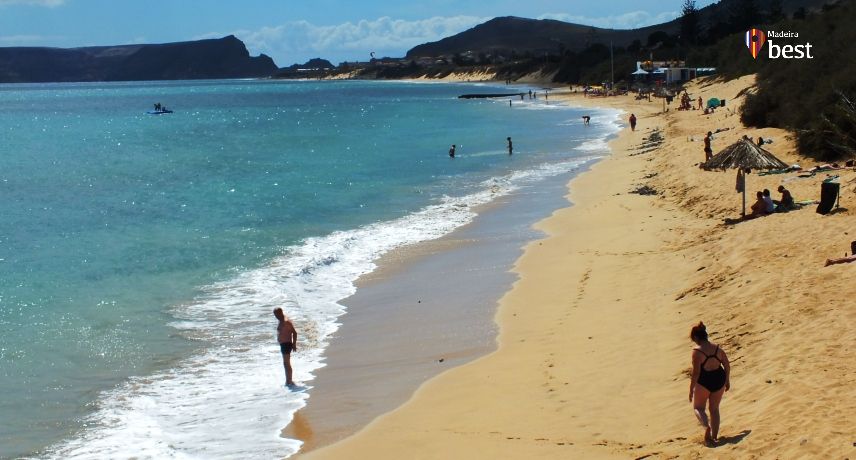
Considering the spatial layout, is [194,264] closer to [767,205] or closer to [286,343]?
[286,343]

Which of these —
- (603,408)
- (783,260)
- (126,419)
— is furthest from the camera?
(783,260)

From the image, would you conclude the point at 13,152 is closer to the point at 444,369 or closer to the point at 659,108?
the point at 659,108

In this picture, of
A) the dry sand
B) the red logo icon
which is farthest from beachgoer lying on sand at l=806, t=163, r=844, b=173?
the red logo icon

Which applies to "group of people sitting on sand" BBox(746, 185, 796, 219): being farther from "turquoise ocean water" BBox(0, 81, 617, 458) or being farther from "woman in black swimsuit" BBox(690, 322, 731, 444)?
"woman in black swimsuit" BBox(690, 322, 731, 444)

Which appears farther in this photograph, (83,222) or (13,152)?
(13,152)

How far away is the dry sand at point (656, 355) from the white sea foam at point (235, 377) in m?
1.50

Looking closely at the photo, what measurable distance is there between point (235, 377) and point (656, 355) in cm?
612

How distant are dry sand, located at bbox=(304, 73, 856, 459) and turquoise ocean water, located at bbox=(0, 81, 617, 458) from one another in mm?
2614

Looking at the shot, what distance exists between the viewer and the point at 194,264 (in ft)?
72.8

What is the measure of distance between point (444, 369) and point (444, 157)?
35.9 metres

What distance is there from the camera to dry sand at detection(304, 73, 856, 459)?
919 cm

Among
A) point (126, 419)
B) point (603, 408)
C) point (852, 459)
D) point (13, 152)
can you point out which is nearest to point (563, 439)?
point (603, 408)

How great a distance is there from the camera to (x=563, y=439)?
987cm

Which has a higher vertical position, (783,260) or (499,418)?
(783,260)
